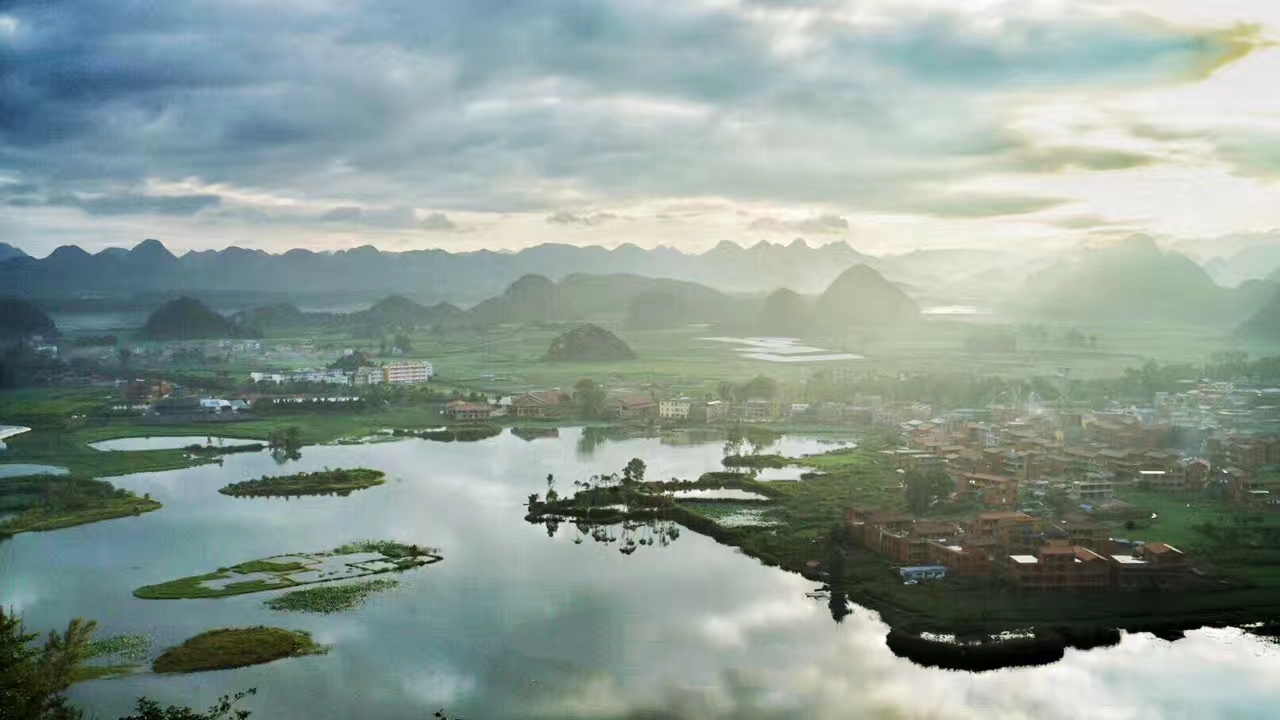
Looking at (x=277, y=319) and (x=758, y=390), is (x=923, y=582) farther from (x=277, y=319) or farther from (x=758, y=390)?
(x=277, y=319)

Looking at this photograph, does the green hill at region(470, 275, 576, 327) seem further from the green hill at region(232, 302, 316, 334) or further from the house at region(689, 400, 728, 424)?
the house at region(689, 400, 728, 424)

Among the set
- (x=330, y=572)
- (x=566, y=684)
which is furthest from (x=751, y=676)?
(x=330, y=572)

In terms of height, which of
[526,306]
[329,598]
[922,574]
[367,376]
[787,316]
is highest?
[526,306]

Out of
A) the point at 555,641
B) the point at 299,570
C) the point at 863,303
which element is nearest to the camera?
the point at 555,641

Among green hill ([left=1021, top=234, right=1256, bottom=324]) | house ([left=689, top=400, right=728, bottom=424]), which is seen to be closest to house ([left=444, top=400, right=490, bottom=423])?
house ([left=689, top=400, right=728, bottom=424])

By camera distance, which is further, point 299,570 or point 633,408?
point 633,408

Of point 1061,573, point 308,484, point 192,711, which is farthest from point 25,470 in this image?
point 1061,573
